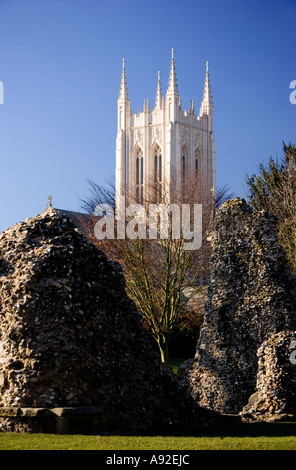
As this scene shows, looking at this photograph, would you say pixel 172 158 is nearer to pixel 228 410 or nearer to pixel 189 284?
pixel 189 284

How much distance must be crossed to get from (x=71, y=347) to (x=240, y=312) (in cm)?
681

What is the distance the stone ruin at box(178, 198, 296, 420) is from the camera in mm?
14406

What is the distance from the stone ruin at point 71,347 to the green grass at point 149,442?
370 millimetres

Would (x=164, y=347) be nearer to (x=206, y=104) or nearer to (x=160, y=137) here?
(x=160, y=137)

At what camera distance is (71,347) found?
8.87 m

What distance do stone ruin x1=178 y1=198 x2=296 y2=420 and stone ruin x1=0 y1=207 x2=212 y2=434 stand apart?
13.9 ft

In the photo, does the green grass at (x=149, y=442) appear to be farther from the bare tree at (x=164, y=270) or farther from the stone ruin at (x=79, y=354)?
the bare tree at (x=164, y=270)

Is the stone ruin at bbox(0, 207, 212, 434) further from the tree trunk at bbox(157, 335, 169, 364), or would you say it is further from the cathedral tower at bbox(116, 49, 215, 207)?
the cathedral tower at bbox(116, 49, 215, 207)

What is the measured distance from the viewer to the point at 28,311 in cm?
894

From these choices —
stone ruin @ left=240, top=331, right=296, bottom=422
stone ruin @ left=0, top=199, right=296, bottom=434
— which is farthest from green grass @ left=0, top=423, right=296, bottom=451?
stone ruin @ left=240, top=331, right=296, bottom=422

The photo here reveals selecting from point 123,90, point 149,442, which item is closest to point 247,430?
point 149,442
